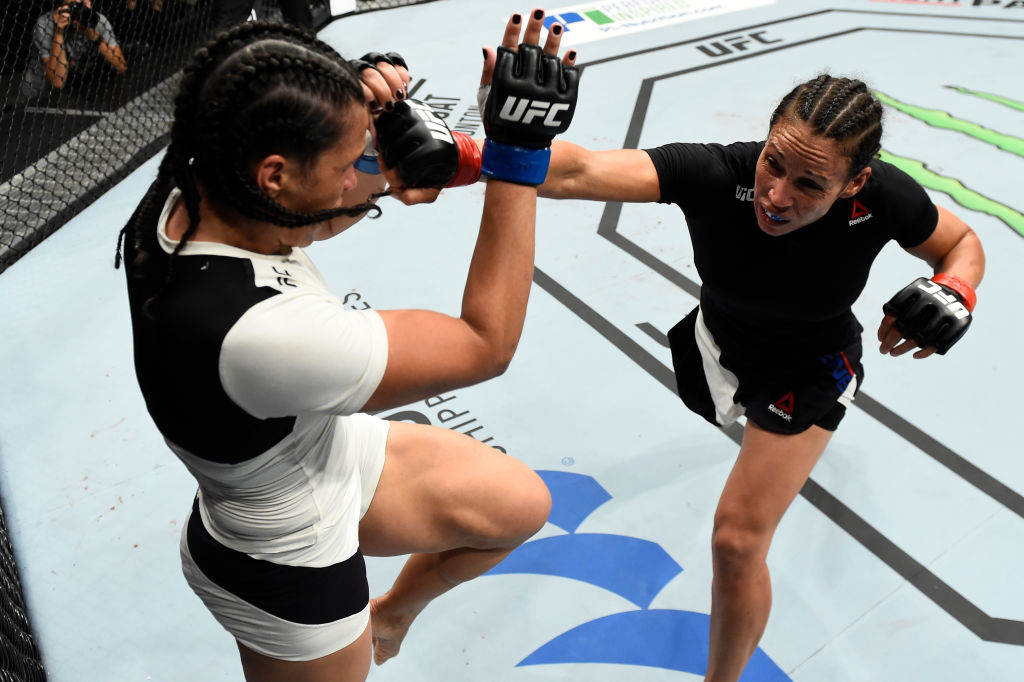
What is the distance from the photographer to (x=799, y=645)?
2246 millimetres

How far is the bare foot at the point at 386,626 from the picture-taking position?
2082 millimetres

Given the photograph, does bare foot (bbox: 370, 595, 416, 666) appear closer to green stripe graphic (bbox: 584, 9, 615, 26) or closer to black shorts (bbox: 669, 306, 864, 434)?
black shorts (bbox: 669, 306, 864, 434)

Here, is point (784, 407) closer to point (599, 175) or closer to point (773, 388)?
point (773, 388)

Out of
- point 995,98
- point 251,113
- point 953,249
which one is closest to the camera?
point 251,113

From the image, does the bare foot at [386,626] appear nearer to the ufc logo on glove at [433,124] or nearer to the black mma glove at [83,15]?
the ufc logo on glove at [433,124]

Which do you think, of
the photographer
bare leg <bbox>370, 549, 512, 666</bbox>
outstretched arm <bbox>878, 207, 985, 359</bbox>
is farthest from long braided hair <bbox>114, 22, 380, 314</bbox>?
the photographer

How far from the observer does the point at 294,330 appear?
115cm

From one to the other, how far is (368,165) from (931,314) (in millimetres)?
1360

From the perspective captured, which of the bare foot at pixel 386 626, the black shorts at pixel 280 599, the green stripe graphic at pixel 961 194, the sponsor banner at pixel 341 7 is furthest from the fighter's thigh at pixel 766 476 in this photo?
the sponsor banner at pixel 341 7

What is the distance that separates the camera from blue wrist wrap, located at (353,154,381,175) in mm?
1721

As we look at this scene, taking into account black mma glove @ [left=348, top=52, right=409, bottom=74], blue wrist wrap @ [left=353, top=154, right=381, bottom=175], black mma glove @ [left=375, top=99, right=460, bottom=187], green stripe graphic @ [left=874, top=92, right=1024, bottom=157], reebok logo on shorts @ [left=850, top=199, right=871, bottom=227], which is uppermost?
black mma glove @ [left=348, top=52, right=409, bottom=74]

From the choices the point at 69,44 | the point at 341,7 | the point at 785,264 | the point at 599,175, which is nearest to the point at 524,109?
the point at 599,175

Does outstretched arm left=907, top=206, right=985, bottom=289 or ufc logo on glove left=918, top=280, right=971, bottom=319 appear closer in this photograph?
ufc logo on glove left=918, top=280, right=971, bottom=319

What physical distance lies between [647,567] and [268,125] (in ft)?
5.88
